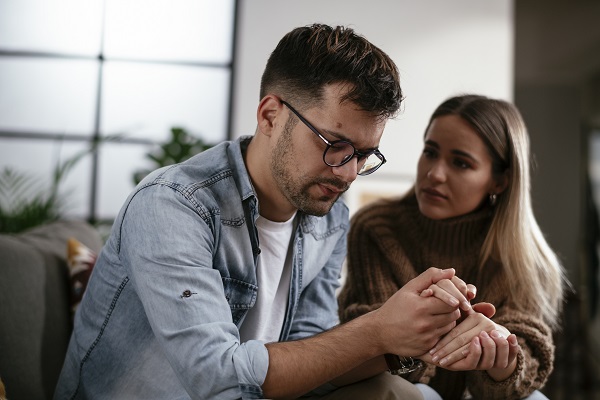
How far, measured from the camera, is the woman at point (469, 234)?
1.83 metres

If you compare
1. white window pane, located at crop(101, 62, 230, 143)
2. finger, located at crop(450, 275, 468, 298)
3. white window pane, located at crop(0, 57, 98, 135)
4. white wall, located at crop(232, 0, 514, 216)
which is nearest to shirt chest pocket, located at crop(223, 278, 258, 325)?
finger, located at crop(450, 275, 468, 298)

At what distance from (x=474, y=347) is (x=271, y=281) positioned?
0.45 meters

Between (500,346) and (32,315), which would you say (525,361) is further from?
(32,315)

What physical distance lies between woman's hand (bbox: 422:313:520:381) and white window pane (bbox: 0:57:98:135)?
342 centimetres

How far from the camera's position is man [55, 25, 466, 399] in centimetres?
126

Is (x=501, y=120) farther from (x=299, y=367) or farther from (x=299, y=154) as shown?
(x=299, y=367)

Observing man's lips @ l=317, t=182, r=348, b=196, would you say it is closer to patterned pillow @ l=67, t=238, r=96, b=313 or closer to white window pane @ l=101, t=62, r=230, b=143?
patterned pillow @ l=67, t=238, r=96, b=313

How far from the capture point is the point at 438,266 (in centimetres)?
192

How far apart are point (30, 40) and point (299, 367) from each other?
3.78 meters

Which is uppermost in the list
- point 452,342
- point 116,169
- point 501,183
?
point 501,183

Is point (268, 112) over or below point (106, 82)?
over

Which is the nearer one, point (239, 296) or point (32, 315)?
point (239, 296)

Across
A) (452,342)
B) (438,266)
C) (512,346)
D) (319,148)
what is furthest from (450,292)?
(438,266)

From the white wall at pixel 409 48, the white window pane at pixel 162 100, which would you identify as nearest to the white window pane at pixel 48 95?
the white window pane at pixel 162 100
